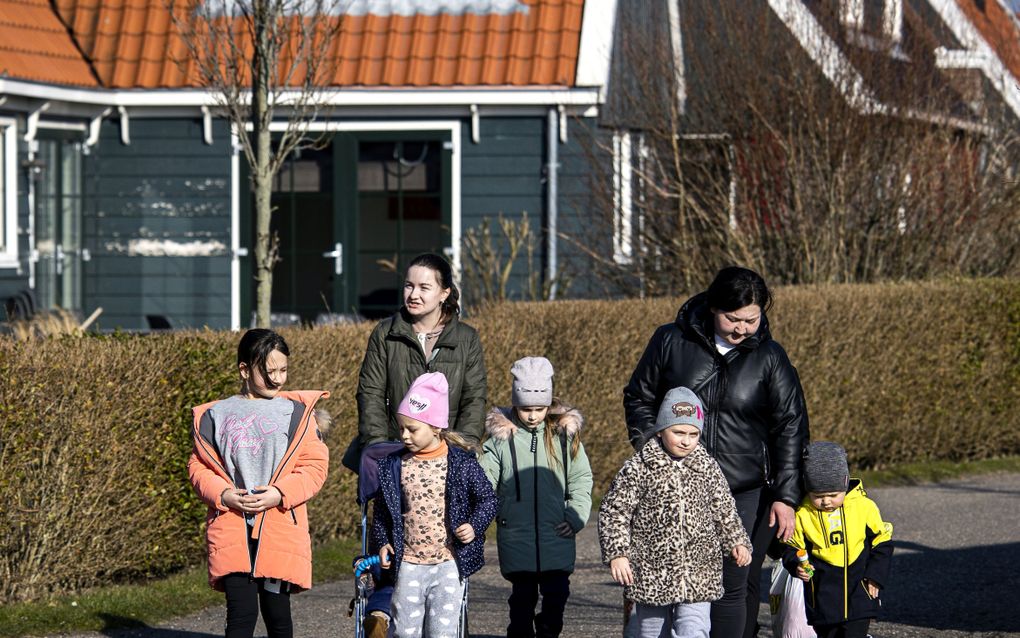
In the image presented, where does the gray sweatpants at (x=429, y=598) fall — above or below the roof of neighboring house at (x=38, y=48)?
below

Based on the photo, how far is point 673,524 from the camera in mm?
5941

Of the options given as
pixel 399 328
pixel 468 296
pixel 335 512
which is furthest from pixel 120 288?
pixel 399 328

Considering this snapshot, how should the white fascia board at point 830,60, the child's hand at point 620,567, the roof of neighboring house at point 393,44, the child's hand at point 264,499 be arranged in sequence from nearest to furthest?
1. the child's hand at point 620,567
2. the child's hand at point 264,499
3. the white fascia board at point 830,60
4. the roof of neighboring house at point 393,44

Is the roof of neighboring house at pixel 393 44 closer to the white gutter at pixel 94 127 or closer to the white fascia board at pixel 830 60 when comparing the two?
the white gutter at pixel 94 127

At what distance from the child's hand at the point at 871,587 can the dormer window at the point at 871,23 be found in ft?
31.9

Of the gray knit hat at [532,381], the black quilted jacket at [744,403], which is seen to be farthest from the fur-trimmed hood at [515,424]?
the black quilted jacket at [744,403]

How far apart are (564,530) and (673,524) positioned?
712 mm

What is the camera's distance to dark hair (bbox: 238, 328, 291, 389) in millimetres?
6367

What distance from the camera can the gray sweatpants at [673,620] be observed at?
19.7 ft

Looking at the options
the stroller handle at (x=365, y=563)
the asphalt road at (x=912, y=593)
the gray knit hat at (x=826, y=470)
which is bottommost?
the asphalt road at (x=912, y=593)

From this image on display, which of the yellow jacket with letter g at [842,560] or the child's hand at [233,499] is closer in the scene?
the child's hand at [233,499]

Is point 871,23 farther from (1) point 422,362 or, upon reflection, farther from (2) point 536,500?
(2) point 536,500

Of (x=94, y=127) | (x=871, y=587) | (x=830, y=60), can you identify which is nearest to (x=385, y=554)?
(x=871, y=587)

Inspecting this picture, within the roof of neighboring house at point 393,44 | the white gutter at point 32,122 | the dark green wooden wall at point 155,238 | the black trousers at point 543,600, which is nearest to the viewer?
the black trousers at point 543,600
